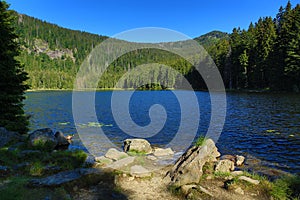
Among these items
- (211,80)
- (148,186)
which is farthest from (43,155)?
(211,80)

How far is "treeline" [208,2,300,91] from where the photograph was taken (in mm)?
55438

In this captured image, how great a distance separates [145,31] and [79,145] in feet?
37.9

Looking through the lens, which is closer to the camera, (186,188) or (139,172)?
(186,188)

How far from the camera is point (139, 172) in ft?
31.5

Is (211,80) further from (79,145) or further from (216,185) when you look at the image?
(216,185)

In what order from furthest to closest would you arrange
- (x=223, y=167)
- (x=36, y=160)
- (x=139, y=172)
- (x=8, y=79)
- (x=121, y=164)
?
(x=8, y=79)
(x=223, y=167)
(x=36, y=160)
(x=121, y=164)
(x=139, y=172)

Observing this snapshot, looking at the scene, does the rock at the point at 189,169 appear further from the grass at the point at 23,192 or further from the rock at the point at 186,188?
the grass at the point at 23,192

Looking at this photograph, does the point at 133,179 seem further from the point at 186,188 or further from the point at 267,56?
the point at 267,56

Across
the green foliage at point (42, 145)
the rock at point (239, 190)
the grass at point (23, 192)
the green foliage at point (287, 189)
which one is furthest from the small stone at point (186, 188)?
the green foliage at point (42, 145)

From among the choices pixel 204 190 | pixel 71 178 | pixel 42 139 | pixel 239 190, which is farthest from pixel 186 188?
pixel 42 139

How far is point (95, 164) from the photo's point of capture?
11.0 m

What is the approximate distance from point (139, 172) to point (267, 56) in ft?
220

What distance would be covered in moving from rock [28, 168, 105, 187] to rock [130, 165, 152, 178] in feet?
4.29

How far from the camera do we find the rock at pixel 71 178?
7.83 m
